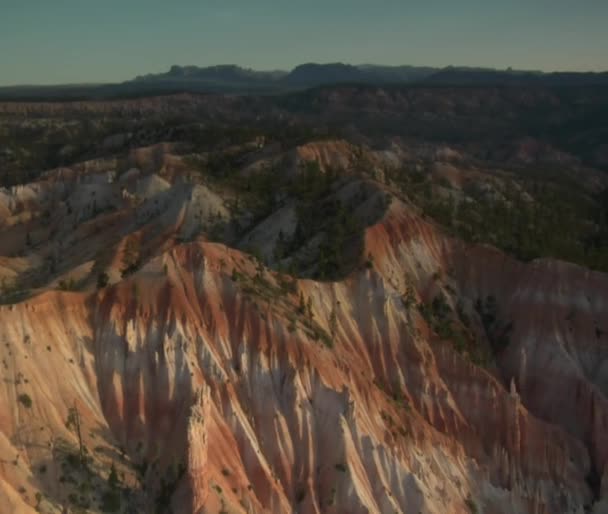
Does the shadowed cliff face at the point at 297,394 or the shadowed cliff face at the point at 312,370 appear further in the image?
the shadowed cliff face at the point at 297,394

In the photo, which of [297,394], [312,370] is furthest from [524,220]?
[297,394]

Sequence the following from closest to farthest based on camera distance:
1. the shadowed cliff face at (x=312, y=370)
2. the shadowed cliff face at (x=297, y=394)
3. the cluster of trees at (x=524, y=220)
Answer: the shadowed cliff face at (x=312, y=370)
the shadowed cliff face at (x=297, y=394)
the cluster of trees at (x=524, y=220)

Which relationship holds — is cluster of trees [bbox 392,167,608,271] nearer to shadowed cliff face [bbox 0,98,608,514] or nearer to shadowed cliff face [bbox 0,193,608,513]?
shadowed cliff face [bbox 0,98,608,514]

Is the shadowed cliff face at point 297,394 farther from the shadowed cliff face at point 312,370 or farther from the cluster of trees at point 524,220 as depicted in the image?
the cluster of trees at point 524,220

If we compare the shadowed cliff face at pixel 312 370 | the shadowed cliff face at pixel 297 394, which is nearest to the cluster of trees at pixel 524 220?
the shadowed cliff face at pixel 312 370

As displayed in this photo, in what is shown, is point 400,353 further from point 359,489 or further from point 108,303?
point 108,303

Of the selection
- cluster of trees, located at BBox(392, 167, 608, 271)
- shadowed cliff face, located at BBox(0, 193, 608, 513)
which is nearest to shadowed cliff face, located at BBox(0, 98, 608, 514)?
shadowed cliff face, located at BBox(0, 193, 608, 513)

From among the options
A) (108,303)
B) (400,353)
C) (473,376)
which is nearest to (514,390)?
(473,376)

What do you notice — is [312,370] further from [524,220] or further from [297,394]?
[524,220]

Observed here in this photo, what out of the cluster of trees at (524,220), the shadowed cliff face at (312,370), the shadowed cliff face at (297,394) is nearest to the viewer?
the shadowed cliff face at (312,370)
